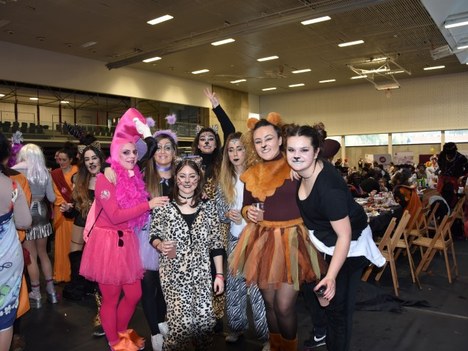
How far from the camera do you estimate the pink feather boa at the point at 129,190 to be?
2.63 meters

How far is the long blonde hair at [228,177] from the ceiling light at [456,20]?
26.5ft

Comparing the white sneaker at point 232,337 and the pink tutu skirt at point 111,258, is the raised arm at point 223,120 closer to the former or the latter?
the pink tutu skirt at point 111,258

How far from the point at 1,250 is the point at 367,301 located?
3.33m

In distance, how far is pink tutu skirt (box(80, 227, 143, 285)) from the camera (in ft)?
8.50

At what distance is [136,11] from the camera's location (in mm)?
8562

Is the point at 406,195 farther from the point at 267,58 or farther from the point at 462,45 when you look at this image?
the point at 267,58

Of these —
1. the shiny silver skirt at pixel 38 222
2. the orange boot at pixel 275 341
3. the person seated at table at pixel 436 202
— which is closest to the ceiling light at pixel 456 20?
the person seated at table at pixel 436 202

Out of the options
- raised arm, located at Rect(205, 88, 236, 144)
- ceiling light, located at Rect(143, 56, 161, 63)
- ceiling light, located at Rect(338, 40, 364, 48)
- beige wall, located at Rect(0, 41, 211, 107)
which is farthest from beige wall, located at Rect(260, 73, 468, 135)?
raised arm, located at Rect(205, 88, 236, 144)

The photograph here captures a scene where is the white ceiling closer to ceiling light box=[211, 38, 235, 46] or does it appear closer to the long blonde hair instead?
ceiling light box=[211, 38, 235, 46]

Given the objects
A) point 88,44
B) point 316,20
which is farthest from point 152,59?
point 316,20

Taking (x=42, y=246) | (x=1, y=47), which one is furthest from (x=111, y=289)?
(x=1, y=47)

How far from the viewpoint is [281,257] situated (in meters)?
2.22

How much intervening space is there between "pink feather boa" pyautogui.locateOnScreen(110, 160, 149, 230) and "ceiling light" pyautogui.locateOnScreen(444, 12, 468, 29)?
8.80 m

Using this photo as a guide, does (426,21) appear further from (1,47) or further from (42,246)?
(1,47)
